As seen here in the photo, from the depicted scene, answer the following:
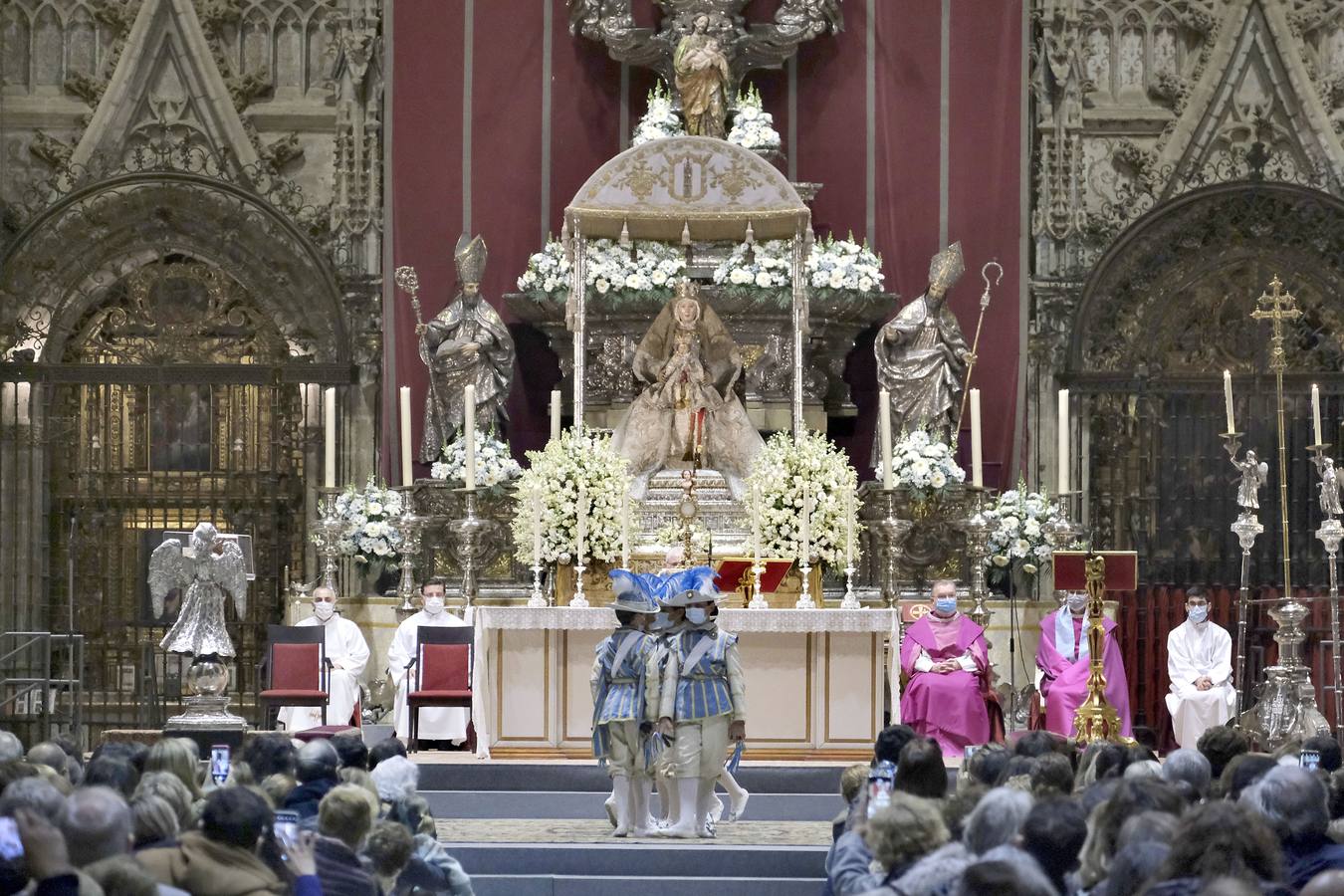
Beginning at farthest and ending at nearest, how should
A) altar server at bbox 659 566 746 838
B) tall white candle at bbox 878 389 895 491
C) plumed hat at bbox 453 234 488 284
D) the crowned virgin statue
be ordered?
plumed hat at bbox 453 234 488 284
the crowned virgin statue
tall white candle at bbox 878 389 895 491
altar server at bbox 659 566 746 838

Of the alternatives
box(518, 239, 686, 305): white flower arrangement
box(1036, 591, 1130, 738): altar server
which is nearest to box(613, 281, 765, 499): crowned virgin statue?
box(518, 239, 686, 305): white flower arrangement

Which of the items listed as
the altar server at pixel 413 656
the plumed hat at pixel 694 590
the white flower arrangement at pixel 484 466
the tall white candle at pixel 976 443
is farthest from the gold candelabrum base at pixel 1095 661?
the white flower arrangement at pixel 484 466

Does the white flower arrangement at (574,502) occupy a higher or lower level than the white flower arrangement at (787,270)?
lower

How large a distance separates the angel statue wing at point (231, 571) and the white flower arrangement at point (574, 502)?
74.2 inches

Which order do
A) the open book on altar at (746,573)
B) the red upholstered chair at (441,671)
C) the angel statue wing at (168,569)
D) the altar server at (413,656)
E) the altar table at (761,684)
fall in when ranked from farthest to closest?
the altar server at (413,656) < the red upholstered chair at (441,671) < the open book on altar at (746,573) < the altar table at (761,684) < the angel statue wing at (168,569)

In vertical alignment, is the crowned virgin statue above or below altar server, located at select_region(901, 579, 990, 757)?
above

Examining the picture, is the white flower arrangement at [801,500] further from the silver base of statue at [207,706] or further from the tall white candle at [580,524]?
the silver base of statue at [207,706]

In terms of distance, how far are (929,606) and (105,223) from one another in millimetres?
7670

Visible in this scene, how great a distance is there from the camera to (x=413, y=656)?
16.0 metres

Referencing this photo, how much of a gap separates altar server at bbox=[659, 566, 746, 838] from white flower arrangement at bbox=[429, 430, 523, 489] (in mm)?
5696

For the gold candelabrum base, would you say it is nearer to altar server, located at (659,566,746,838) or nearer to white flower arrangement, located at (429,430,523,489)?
altar server, located at (659,566,746,838)

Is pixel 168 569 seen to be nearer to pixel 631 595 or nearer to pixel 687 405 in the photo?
pixel 631 595

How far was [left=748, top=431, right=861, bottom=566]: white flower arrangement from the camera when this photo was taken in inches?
591

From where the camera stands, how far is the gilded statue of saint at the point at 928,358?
17.9 m
